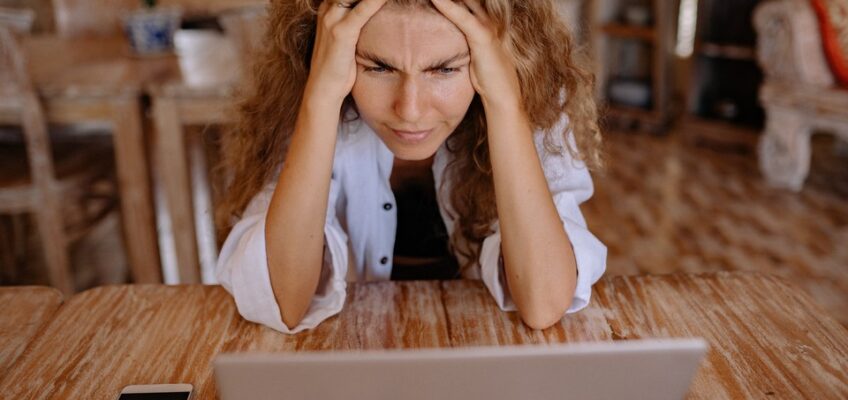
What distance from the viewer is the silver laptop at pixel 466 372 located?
1.81ft

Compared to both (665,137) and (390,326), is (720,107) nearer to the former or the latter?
(665,137)

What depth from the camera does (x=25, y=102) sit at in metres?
1.83

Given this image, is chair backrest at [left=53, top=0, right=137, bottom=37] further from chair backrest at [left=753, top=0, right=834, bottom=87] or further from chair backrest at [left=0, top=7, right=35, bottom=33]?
chair backrest at [left=753, top=0, right=834, bottom=87]

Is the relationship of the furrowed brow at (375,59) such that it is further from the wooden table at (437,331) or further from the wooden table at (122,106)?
the wooden table at (122,106)

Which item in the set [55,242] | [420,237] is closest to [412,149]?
[420,237]

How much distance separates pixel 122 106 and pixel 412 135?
48.1 inches

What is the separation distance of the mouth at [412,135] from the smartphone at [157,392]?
0.41 metres

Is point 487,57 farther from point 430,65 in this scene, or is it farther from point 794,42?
point 794,42

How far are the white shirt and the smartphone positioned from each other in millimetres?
154

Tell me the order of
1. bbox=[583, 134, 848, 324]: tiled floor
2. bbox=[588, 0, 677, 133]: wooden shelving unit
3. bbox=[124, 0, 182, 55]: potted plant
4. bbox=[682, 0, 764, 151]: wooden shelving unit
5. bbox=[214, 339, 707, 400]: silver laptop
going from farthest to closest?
bbox=[588, 0, 677, 133]: wooden shelving unit → bbox=[682, 0, 764, 151]: wooden shelving unit → bbox=[583, 134, 848, 324]: tiled floor → bbox=[124, 0, 182, 55]: potted plant → bbox=[214, 339, 707, 400]: silver laptop

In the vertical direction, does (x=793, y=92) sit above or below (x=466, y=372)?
below

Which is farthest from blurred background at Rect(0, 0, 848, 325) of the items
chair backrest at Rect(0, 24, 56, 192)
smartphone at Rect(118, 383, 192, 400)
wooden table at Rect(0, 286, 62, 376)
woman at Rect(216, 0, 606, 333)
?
smartphone at Rect(118, 383, 192, 400)

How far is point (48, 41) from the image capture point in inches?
98.3

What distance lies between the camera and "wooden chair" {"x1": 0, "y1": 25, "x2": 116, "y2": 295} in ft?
5.96
